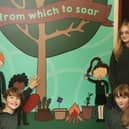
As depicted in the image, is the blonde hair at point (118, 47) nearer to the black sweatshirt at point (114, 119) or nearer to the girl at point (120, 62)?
the girl at point (120, 62)

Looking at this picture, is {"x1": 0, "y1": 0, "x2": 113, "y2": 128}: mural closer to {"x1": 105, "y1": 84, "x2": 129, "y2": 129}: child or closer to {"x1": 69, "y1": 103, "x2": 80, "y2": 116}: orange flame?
{"x1": 69, "y1": 103, "x2": 80, "y2": 116}: orange flame

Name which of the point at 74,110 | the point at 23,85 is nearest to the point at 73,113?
the point at 74,110

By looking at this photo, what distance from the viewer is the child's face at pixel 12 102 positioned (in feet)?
7.00

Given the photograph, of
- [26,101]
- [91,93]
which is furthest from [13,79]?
[91,93]

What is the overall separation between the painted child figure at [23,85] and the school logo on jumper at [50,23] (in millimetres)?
93

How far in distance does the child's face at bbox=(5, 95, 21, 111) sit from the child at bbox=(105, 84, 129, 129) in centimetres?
55

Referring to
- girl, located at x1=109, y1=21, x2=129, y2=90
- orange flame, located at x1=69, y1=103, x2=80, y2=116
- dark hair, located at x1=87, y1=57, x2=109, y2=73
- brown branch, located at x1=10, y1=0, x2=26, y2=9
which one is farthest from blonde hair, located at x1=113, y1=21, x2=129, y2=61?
brown branch, located at x1=10, y1=0, x2=26, y2=9

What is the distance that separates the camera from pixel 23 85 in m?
2.34

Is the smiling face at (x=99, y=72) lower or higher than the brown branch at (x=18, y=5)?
lower

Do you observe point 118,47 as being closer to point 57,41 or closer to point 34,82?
point 57,41

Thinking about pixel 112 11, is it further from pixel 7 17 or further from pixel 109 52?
pixel 7 17

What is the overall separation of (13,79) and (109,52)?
641 mm

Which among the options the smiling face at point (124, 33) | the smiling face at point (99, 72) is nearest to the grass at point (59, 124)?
the smiling face at point (99, 72)

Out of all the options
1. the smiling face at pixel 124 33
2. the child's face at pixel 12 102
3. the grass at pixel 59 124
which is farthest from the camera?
the grass at pixel 59 124
